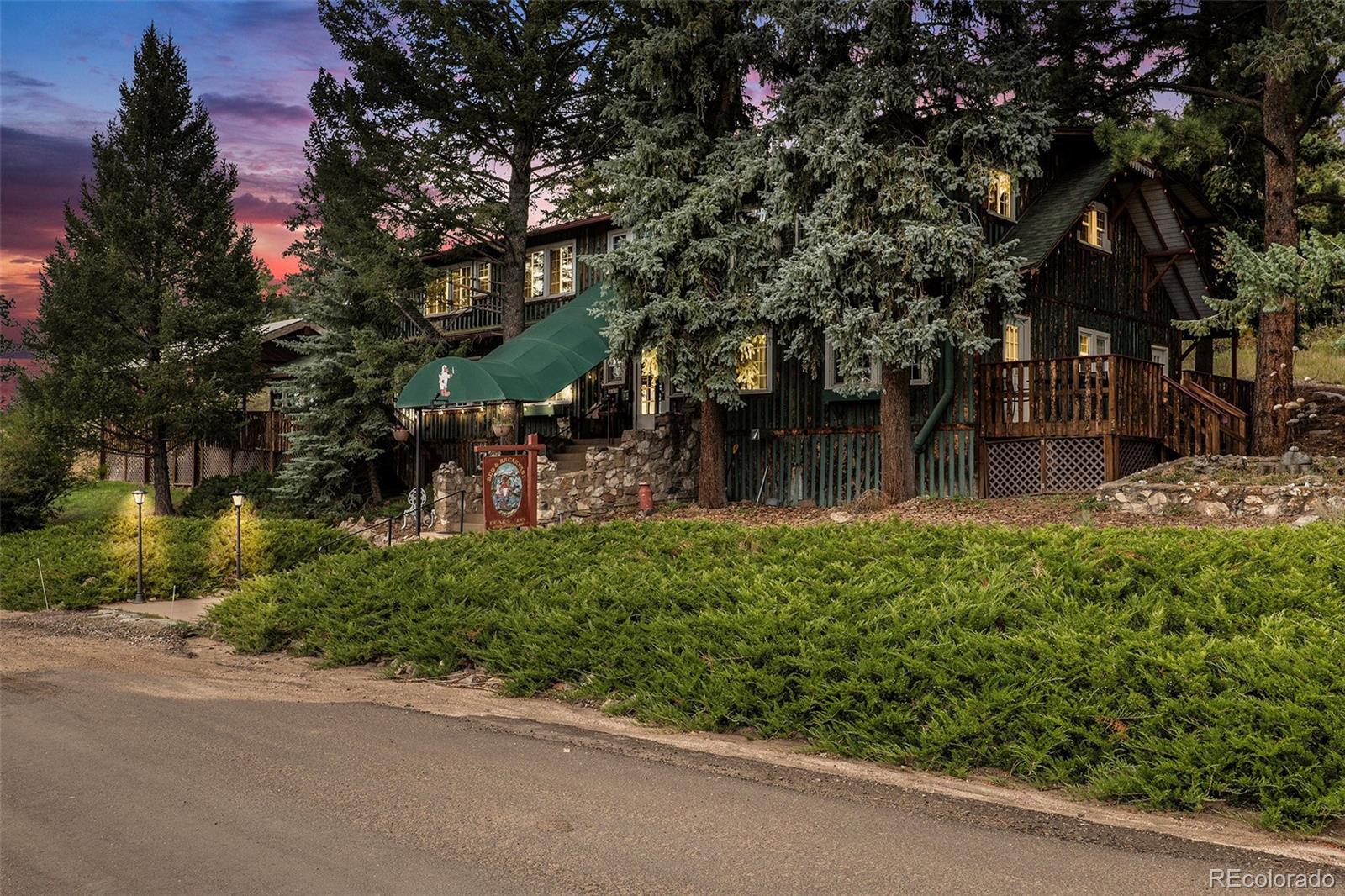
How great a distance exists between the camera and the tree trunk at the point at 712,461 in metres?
19.3

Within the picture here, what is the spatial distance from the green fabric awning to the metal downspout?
6.16m

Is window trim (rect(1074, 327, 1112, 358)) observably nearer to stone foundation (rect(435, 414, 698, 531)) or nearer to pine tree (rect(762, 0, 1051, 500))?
pine tree (rect(762, 0, 1051, 500))

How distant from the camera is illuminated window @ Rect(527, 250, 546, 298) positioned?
26.8 metres

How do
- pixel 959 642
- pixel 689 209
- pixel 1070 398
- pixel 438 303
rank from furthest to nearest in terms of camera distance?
pixel 438 303, pixel 689 209, pixel 1070 398, pixel 959 642

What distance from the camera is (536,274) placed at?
27031mm

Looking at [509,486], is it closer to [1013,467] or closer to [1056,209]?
[1013,467]

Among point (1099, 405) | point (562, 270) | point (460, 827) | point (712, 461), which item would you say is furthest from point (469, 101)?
point (460, 827)

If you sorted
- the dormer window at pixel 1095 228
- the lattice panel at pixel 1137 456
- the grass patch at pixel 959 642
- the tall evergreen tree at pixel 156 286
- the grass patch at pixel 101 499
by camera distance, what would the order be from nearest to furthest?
the grass patch at pixel 959 642, the lattice panel at pixel 1137 456, the dormer window at pixel 1095 228, the tall evergreen tree at pixel 156 286, the grass patch at pixel 101 499

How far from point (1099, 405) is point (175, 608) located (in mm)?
14737

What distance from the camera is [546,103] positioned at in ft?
72.4

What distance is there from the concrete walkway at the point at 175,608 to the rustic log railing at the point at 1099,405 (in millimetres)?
12828

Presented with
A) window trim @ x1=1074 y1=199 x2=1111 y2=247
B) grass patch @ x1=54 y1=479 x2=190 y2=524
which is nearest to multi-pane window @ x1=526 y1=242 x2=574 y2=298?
grass patch @ x1=54 y1=479 x2=190 y2=524

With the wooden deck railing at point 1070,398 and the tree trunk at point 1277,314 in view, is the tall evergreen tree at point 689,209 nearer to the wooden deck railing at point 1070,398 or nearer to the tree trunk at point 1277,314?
the wooden deck railing at point 1070,398

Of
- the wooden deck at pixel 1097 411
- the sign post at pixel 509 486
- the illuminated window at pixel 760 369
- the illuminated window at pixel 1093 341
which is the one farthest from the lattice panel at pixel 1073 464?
the sign post at pixel 509 486
